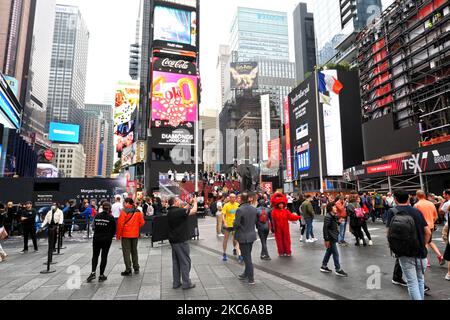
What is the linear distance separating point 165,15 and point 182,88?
13.8m

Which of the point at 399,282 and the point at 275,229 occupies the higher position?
the point at 275,229

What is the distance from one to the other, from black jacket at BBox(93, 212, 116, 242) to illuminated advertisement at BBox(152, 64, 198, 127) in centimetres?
3895

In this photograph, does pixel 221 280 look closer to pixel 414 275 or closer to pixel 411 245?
pixel 414 275

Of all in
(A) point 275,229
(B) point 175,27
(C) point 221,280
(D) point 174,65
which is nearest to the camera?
(C) point 221,280

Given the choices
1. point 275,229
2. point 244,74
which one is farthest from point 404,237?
point 244,74

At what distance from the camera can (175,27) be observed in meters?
49.3

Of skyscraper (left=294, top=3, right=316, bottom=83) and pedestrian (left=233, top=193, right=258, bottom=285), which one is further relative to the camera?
skyscraper (left=294, top=3, right=316, bottom=83)

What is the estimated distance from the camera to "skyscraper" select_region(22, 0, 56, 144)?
122m

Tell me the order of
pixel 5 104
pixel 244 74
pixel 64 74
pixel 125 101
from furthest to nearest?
pixel 64 74 < pixel 244 74 < pixel 125 101 < pixel 5 104

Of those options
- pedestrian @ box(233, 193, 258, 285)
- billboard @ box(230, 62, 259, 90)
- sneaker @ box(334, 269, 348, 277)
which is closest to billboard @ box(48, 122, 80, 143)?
billboard @ box(230, 62, 259, 90)

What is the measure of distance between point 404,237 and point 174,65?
4667cm

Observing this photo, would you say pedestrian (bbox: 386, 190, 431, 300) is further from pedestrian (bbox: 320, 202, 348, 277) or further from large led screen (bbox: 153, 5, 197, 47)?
large led screen (bbox: 153, 5, 197, 47)

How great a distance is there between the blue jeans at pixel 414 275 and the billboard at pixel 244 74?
9491 centimetres

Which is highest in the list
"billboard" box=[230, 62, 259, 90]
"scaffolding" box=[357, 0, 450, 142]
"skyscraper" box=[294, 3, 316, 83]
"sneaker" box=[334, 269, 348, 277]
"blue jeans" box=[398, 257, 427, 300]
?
"skyscraper" box=[294, 3, 316, 83]
